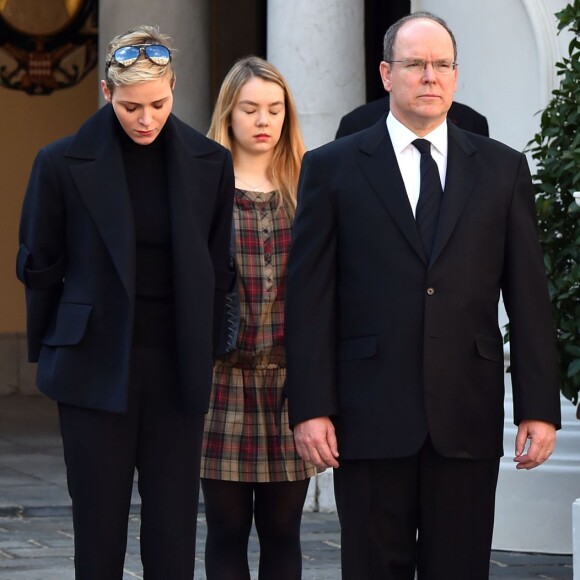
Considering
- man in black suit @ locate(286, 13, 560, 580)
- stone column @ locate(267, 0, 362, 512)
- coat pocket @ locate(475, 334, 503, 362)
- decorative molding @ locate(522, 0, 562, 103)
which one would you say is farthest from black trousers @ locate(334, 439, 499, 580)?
stone column @ locate(267, 0, 362, 512)

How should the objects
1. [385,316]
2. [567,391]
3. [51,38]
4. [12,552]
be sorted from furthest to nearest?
[51,38] → [12,552] → [567,391] → [385,316]

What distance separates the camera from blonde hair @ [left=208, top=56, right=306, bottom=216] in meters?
5.12

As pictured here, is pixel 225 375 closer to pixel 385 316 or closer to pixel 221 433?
pixel 221 433

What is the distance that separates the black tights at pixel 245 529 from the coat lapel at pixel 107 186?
100 cm

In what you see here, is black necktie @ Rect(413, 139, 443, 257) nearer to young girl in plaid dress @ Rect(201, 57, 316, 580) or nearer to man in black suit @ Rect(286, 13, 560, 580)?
man in black suit @ Rect(286, 13, 560, 580)

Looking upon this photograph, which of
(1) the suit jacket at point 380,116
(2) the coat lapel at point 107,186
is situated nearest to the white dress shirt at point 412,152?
(2) the coat lapel at point 107,186

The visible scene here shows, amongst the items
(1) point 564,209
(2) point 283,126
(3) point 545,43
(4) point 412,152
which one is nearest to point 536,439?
(4) point 412,152

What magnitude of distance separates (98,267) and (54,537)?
3.33 metres

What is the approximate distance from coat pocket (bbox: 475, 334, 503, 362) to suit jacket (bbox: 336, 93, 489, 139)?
7.47 feet

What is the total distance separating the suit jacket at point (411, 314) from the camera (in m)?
4.10

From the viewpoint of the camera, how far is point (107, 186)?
4305 mm

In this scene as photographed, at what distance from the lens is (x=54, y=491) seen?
8648mm

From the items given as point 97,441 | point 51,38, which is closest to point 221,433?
point 97,441

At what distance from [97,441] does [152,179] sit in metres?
0.70
